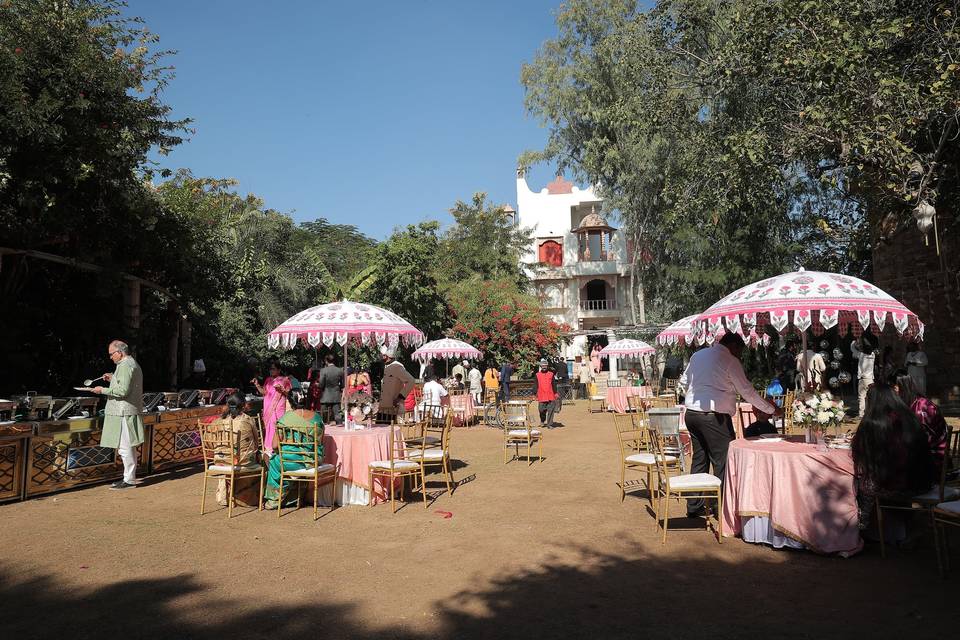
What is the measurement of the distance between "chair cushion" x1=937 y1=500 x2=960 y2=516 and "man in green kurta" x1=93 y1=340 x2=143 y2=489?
28.1 ft

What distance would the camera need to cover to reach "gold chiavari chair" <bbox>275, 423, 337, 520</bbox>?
702 centimetres

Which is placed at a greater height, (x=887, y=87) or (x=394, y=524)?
(x=887, y=87)

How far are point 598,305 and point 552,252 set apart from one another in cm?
488

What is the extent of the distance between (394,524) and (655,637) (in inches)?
137

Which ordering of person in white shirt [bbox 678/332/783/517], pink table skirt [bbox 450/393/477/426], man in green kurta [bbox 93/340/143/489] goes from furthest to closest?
pink table skirt [bbox 450/393/477/426]
man in green kurta [bbox 93/340/143/489]
person in white shirt [bbox 678/332/783/517]

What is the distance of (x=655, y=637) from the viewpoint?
3.86 metres

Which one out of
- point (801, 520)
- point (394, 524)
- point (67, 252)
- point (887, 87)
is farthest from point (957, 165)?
point (67, 252)

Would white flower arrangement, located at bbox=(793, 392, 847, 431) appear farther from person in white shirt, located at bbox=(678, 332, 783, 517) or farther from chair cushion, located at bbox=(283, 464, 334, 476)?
chair cushion, located at bbox=(283, 464, 334, 476)

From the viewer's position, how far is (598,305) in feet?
152

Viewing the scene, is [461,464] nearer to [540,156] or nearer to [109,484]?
[109,484]

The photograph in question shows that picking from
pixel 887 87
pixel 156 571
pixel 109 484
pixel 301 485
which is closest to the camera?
pixel 156 571

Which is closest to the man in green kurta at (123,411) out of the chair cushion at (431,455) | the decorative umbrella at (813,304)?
the chair cushion at (431,455)

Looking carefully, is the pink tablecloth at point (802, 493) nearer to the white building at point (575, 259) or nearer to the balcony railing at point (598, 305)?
the white building at point (575, 259)

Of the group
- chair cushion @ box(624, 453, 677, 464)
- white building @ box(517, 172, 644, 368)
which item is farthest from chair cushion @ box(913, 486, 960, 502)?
white building @ box(517, 172, 644, 368)
